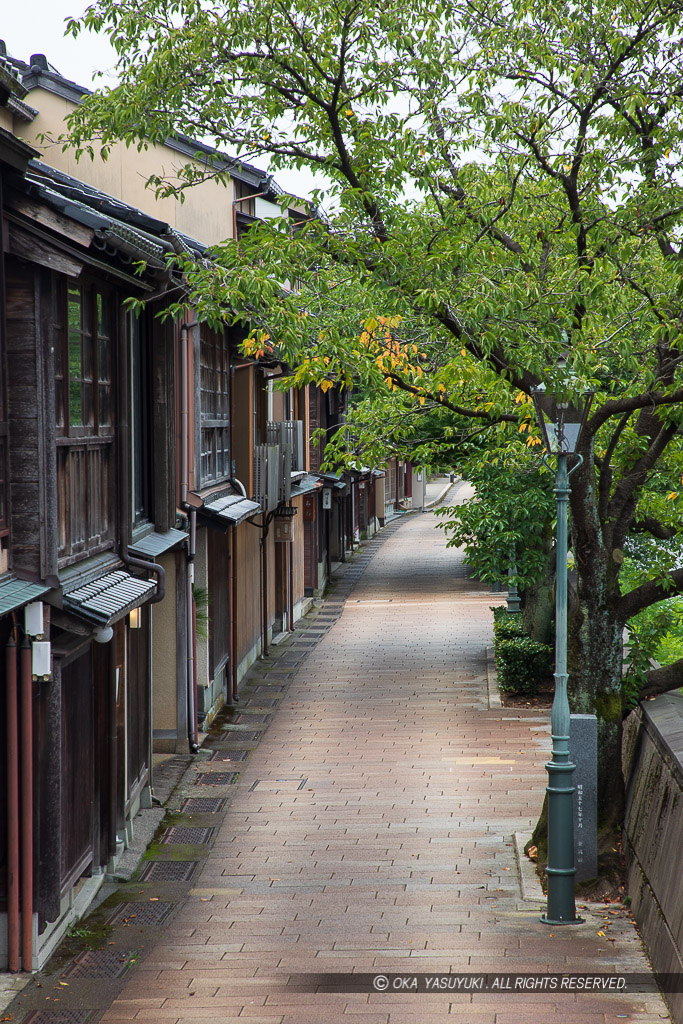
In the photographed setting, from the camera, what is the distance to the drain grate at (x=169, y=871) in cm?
1152

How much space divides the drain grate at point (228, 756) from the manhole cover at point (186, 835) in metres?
2.99

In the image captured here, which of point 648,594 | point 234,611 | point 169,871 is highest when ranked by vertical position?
point 648,594

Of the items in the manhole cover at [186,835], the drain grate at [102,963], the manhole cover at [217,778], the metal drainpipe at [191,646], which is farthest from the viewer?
the metal drainpipe at [191,646]

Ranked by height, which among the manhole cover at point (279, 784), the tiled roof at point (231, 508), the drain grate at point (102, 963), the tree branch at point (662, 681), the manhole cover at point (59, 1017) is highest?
the tiled roof at point (231, 508)

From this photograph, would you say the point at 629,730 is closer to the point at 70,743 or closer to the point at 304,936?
the point at 304,936

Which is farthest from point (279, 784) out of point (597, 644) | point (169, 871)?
point (597, 644)

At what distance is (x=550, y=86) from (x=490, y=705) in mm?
11650

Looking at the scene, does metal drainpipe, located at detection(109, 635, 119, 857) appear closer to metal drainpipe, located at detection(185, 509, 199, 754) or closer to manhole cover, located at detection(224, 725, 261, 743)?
metal drainpipe, located at detection(185, 509, 199, 754)

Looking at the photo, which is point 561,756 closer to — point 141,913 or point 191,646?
point 141,913

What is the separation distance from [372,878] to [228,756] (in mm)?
5519

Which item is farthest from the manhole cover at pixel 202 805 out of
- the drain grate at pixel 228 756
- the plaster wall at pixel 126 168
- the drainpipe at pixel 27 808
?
the plaster wall at pixel 126 168

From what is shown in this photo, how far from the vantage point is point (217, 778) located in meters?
15.2

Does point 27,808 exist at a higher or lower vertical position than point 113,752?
higher

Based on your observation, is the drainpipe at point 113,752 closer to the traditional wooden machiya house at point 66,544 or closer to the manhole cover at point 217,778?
the traditional wooden machiya house at point 66,544
